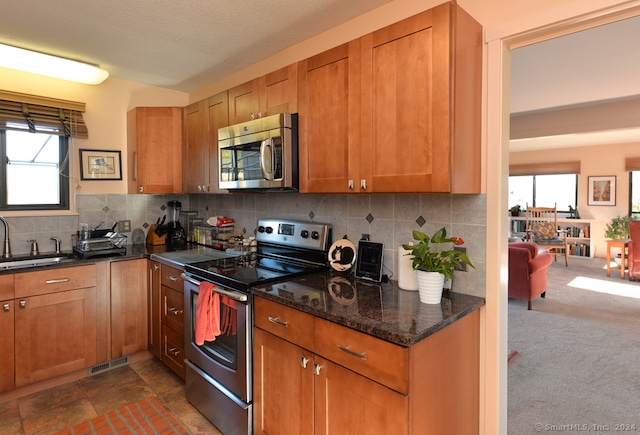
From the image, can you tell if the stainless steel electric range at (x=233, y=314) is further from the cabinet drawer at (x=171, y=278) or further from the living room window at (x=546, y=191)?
the living room window at (x=546, y=191)

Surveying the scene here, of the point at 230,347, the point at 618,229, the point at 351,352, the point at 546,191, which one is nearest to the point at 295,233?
the point at 230,347

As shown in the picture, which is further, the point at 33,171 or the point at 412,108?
the point at 33,171

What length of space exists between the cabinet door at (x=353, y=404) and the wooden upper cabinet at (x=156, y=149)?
2.43m

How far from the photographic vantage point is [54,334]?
2.62m

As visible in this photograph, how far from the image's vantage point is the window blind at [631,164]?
7.12 meters

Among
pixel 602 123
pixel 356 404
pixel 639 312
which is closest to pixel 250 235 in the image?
pixel 356 404

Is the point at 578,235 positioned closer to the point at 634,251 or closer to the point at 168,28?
the point at 634,251

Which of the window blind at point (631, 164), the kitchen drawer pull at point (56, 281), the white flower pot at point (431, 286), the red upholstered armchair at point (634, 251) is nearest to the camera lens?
the white flower pot at point (431, 286)

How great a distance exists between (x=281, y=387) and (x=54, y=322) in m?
1.90

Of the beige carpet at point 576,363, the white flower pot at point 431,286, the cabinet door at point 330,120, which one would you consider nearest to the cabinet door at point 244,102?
the cabinet door at point 330,120

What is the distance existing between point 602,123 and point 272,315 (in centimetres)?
463

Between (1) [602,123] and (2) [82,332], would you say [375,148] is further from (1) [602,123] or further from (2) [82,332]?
(1) [602,123]

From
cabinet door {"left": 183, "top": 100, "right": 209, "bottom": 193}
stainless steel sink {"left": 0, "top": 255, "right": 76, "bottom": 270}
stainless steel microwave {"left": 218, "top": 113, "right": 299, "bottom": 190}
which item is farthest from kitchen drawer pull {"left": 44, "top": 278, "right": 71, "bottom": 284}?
stainless steel microwave {"left": 218, "top": 113, "right": 299, "bottom": 190}

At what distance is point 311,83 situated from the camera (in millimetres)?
2104
